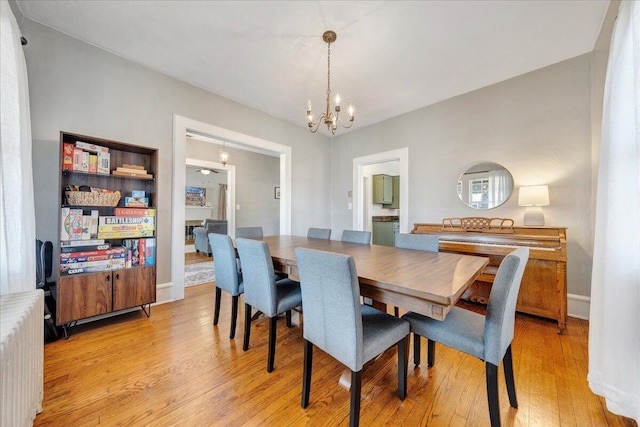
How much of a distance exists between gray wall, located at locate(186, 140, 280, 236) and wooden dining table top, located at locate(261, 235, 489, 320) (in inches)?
188

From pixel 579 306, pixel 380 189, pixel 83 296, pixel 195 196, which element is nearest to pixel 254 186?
pixel 195 196

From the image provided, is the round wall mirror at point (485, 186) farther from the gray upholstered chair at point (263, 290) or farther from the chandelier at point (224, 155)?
the chandelier at point (224, 155)

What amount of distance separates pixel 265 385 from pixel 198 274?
124 inches

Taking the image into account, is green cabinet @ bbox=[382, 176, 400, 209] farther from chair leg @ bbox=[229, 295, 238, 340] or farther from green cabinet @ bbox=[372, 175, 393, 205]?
chair leg @ bbox=[229, 295, 238, 340]

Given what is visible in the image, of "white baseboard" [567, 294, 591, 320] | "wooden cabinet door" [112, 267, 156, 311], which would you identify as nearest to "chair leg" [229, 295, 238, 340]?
"wooden cabinet door" [112, 267, 156, 311]

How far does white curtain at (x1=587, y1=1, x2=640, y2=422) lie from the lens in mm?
1137

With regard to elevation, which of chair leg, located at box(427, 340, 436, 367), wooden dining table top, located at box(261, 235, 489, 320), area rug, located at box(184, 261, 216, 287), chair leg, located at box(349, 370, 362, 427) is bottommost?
area rug, located at box(184, 261, 216, 287)

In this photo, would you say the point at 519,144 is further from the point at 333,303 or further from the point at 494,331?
the point at 333,303

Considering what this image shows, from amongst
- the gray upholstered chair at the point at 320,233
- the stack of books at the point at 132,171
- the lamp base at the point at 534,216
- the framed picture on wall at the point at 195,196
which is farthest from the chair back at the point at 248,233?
the framed picture on wall at the point at 195,196

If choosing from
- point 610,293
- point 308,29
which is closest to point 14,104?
point 308,29

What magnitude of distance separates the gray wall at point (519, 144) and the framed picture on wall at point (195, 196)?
19.0 ft

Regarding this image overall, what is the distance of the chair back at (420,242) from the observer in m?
2.04

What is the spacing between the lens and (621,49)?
48.8 inches

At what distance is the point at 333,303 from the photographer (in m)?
1.16
